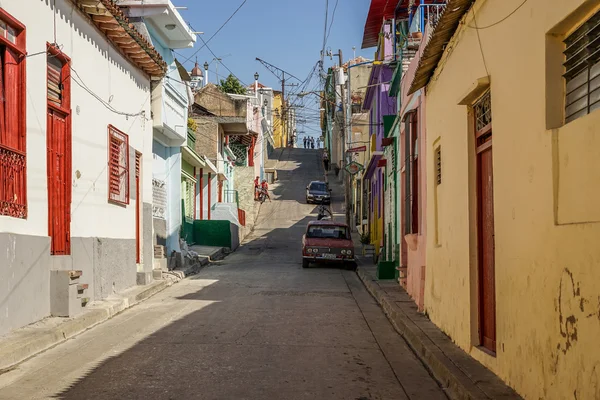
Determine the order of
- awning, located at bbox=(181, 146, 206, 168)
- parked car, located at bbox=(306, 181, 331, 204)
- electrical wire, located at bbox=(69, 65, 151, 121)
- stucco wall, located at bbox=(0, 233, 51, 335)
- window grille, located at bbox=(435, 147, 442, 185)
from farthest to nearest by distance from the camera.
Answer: parked car, located at bbox=(306, 181, 331, 204) → awning, located at bbox=(181, 146, 206, 168) → electrical wire, located at bbox=(69, 65, 151, 121) → window grille, located at bbox=(435, 147, 442, 185) → stucco wall, located at bbox=(0, 233, 51, 335)

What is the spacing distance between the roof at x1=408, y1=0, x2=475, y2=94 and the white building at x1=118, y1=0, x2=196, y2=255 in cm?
938

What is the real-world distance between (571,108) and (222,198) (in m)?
40.7

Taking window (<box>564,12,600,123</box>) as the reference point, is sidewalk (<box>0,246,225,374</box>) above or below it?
below

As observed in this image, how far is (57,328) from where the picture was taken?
10.7m

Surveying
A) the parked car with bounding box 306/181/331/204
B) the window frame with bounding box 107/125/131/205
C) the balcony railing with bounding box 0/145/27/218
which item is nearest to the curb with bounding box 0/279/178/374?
the balcony railing with bounding box 0/145/27/218

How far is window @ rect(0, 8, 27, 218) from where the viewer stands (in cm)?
1000

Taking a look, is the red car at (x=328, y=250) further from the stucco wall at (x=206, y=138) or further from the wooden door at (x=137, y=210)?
the stucco wall at (x=206, y=138)

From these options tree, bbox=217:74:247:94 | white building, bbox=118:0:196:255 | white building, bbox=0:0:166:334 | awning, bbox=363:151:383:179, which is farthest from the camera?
tree, bbox=217:74:247:94

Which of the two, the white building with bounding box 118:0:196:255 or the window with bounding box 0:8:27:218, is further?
the white building with bounding box 118:0:196:255

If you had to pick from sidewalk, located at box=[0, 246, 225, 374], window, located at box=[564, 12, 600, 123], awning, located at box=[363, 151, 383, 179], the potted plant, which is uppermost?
awning, located at box=[363, 151, 383, 179]

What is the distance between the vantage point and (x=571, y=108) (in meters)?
5.70

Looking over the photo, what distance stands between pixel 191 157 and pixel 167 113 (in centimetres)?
1018

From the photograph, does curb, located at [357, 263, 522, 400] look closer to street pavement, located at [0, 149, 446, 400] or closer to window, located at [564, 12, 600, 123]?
street pavement, located at [0, 149, 446, 400]

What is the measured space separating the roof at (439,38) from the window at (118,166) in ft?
21.0
